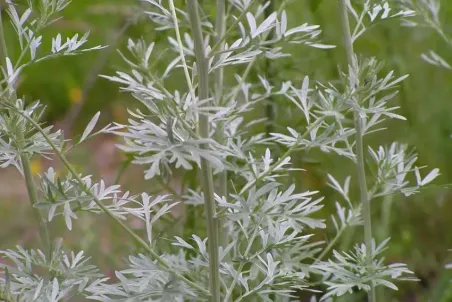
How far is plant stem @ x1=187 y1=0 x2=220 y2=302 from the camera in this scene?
0.52 metres

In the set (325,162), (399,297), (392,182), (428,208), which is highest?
(392,182)

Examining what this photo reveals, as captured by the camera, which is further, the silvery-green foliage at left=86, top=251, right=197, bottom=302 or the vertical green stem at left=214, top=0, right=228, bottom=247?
the vertical green stem at left=214, top=0, right=228, bottom=247

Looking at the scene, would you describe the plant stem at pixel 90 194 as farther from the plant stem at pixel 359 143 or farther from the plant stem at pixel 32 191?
the plant stem at pixel 359 143

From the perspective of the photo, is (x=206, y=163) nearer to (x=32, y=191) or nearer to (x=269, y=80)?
(x=32, y=191)

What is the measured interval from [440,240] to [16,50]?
1.60m

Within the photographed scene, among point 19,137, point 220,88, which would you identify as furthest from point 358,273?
point 19,137

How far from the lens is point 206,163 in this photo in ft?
1.77

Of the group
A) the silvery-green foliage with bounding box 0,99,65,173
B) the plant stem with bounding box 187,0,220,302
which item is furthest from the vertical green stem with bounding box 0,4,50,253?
the plant stem with bounding box 187,0,220,302

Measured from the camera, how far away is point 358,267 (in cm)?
69

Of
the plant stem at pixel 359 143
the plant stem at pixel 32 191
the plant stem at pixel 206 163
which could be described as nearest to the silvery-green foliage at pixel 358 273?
the plant stem at pixel 359 143

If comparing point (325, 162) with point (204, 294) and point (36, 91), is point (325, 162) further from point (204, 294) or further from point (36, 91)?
point (36, 91)

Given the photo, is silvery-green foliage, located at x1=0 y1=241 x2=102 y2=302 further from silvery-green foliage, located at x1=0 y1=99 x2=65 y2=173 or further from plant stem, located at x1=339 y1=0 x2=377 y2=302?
plant stem, located at x1=339 y1=0 x2=377 y2=302

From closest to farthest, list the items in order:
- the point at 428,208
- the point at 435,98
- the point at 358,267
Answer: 1. the point at 358,267
2. the point at 428,208
3. the point at 435,98

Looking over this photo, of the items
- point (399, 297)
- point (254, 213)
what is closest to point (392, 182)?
point (254, 213)
